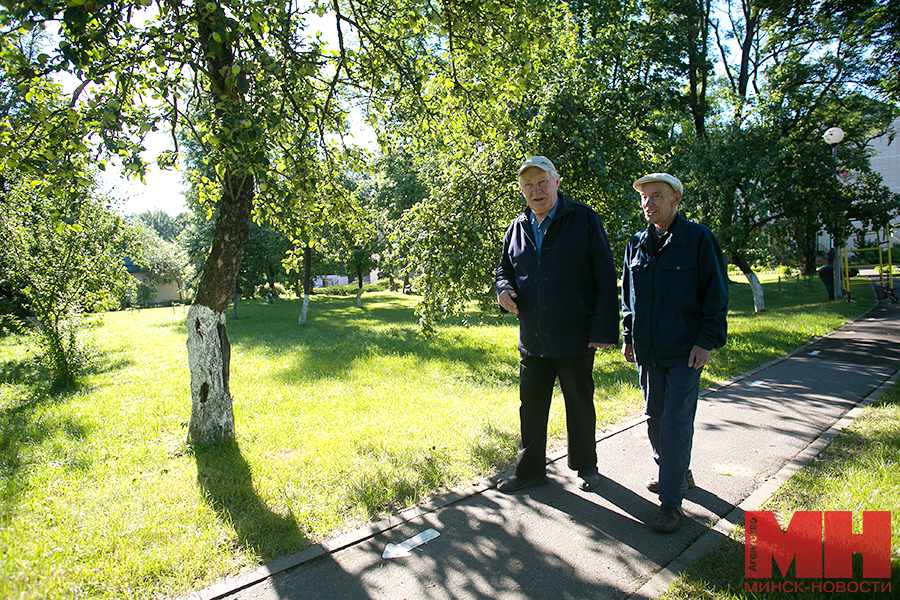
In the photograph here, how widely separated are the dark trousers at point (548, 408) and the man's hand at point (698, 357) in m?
0.70

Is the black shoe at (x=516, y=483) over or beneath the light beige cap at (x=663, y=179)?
beneath

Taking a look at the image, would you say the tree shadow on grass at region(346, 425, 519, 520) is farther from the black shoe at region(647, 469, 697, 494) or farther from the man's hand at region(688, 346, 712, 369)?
the man's hand at region(688, 346, 712, 369)

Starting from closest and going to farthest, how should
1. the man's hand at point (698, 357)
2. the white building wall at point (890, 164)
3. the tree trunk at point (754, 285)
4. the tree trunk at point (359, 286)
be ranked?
the man's hand at point (698, 357) → the tree trunk at point (754, 285) → the tree trunk at point (359, 286) → the white building wall at point (890, 164)

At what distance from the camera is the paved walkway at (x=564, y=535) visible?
8.60 feet

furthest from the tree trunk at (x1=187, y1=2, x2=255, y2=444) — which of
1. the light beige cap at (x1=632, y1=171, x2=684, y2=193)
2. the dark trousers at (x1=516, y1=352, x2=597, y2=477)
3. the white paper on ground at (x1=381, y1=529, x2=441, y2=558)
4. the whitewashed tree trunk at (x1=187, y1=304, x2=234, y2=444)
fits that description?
the light beige cap at (x1=632, y1=171, x2=684, y2=193)

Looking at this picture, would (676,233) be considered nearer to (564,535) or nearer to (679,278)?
(679,278)

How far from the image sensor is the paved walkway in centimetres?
262

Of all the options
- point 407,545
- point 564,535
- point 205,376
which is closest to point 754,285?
point 564,535

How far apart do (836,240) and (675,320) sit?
14.3 meters

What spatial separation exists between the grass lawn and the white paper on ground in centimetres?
40

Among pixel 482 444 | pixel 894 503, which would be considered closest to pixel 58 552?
pixel 482 444

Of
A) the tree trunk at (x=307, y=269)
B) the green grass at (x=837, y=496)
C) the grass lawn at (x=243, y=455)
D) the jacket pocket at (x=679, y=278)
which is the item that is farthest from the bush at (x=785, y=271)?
the jacket pocket at (x=679, y=278)

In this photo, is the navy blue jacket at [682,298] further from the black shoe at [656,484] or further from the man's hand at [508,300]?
the black shoe at [656,484]

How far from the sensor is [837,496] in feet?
10.6
